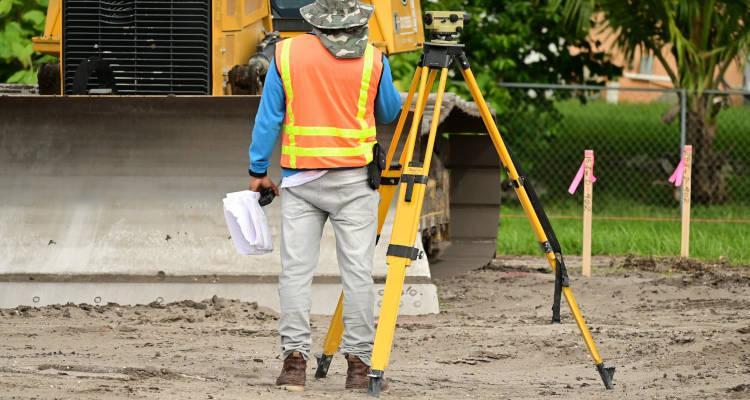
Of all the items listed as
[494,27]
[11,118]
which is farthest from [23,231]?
[494,27]

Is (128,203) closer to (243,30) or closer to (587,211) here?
(243,30)

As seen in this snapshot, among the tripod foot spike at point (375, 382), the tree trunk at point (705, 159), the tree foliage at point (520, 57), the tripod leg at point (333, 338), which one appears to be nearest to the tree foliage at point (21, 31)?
the tree foliage at point (520, 57)

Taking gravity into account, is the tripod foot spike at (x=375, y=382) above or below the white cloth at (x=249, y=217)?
below

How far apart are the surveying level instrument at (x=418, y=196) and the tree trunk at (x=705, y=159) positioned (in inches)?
463

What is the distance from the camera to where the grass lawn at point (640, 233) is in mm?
13367

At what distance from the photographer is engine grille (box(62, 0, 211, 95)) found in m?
8.79

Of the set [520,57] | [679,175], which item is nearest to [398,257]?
[679,175]

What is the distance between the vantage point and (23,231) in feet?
28.2

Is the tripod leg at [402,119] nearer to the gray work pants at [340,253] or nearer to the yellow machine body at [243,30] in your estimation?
the gray work pants at [340,253]

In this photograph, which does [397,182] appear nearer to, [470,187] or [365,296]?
[365,296]

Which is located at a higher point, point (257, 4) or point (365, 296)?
point (257, 4)

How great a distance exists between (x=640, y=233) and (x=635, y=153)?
4.19 metres

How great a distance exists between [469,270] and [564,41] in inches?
348

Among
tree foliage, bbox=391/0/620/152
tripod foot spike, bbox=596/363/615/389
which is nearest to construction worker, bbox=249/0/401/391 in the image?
tripod foot spike, bbox=596/363/615/389
